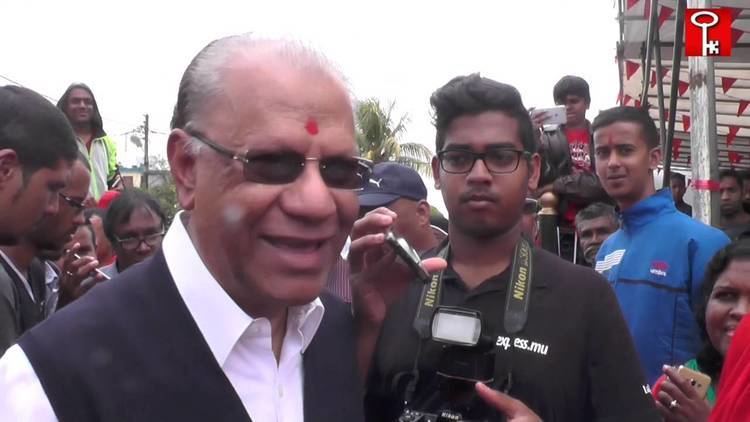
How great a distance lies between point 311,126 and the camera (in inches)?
67.7

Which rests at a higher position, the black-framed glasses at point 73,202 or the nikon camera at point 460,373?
the black-framed glasses at point 73,202

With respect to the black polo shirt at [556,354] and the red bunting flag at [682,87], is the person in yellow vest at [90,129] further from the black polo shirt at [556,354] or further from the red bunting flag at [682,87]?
the red bunting flag at [682,87]

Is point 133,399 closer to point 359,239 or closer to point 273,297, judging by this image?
point 273,297

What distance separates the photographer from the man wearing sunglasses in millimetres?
3059

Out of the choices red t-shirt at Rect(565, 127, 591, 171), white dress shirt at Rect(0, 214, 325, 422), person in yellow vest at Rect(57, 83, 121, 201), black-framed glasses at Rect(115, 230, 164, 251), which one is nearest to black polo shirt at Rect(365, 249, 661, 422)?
white dress shirt at Rect(0, 214, 325, 422)

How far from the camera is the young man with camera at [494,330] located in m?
2.39

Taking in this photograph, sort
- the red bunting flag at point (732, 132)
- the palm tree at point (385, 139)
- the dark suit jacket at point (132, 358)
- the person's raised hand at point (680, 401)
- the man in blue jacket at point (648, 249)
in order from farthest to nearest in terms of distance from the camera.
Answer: the palm tree at point (385, 139)
the red bunting flag at point (732, 132)
the man in blue jacket at point (648, 249)
the person's raised hand at point (680, 401)
the dark suit jacket at point (132, 358)

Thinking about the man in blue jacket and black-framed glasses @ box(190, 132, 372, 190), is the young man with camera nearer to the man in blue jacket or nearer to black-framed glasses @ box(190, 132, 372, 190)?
black-framed glasses @ box(190, 132, 372, 190)

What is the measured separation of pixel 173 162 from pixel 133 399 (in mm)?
453

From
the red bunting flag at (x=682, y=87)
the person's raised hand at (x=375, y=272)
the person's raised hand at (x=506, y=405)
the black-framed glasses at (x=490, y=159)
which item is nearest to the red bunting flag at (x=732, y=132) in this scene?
the red bunting flag at (x=682, y=87)

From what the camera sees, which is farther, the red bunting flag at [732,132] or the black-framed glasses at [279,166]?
the red bunting flag at [732,132]

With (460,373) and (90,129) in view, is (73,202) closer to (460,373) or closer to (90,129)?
(460,373)

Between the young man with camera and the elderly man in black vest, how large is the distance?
0.42 meters

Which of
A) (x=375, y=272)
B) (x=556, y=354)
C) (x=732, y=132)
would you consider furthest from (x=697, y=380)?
(x=732, y=132)
